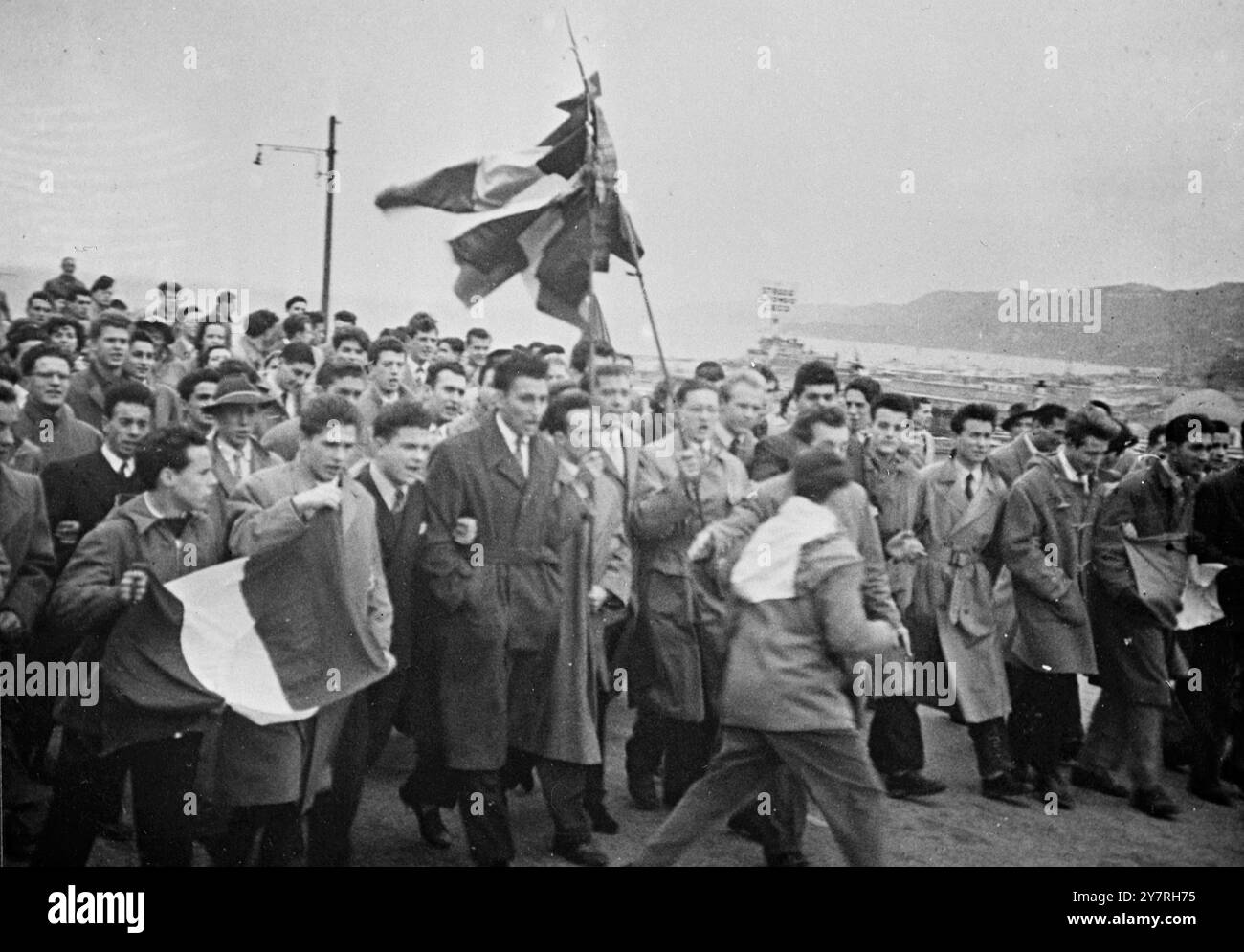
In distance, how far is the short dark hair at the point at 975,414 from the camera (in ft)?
19.2

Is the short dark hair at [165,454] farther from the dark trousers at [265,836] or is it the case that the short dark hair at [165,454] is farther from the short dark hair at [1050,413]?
the short dark hair at [1050,413]

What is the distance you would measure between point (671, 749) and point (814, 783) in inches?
52.8

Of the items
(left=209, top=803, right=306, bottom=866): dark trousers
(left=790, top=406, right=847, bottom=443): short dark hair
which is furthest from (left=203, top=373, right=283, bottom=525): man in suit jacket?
(left=790, top=406, right=847, bottom=443): short dark hair

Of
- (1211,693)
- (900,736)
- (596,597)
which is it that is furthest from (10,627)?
(1211,693)

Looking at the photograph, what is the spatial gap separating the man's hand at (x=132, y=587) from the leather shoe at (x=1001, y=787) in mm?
3650

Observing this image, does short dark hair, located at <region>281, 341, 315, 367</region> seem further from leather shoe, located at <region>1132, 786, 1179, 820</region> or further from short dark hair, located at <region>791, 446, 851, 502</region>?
leather shoe, located at <region>1132, 786, 1179, 820</region>

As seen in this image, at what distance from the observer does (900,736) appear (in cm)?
556

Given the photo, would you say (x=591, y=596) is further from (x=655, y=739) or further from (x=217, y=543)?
(x=217, y=543)

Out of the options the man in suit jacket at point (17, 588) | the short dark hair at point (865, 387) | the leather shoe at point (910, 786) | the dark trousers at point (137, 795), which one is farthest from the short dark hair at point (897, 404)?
the man in suit jacket at point (17, 588)

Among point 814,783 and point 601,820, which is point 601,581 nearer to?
point 601,820

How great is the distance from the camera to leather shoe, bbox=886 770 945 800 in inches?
217

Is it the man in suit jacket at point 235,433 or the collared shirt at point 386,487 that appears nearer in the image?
the collared shirt at point 386,487
